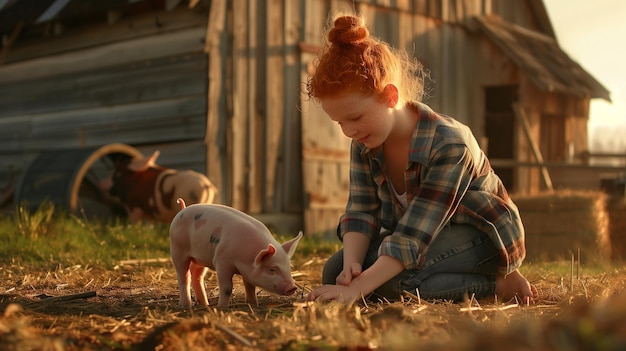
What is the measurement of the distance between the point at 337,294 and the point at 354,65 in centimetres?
95

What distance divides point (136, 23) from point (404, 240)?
713 centimetres

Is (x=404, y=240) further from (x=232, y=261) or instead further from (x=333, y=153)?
(x=333, y=153)

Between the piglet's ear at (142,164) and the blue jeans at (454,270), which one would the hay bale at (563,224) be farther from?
the blue jeans at (454,270)

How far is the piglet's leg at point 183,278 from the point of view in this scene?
3.37 m

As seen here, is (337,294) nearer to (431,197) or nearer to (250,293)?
(250,293)

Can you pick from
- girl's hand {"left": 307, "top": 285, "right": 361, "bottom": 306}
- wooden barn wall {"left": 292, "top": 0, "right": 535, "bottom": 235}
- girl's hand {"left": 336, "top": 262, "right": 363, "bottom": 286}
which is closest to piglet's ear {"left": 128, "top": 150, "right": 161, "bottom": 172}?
wooden barn wall {"left": 292, "top": 0, "right": 535, "bottom": 235}

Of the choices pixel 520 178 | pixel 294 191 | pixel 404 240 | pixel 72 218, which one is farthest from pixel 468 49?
pixel 404 240

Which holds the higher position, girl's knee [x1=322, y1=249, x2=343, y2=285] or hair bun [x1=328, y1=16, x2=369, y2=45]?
hair bun [x1=328, y1=16, x2=369, y2=45]

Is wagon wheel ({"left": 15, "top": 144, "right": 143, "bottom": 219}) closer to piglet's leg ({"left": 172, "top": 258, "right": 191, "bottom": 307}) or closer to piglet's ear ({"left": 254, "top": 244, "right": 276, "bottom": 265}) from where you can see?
piglet's leg ({"left": 172, "top": 258, "right": 191, "bottom": 307})

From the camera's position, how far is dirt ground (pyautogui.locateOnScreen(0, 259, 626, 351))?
1.34m

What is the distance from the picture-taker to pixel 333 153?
9.74 m

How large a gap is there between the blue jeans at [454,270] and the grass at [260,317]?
4.7 inches

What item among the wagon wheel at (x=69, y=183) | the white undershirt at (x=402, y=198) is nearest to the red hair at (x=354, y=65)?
the white undershirt at (x=402, y=198)

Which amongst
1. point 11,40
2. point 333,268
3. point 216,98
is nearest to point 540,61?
point 216,98
